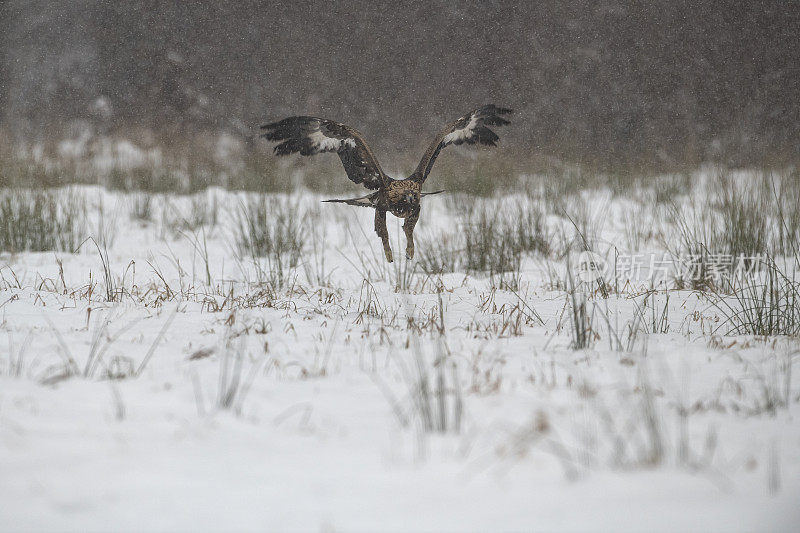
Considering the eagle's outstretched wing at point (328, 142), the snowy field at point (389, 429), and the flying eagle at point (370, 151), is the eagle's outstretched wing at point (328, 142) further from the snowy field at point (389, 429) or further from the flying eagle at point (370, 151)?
the snowy field at point (389, 429)

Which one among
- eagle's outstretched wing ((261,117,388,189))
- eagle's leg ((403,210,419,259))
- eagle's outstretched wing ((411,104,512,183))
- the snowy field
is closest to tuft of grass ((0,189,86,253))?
the snowy field

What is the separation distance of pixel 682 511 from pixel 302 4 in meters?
9.50

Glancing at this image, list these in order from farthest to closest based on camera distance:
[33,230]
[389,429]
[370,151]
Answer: [33,230]
[370,151]
[389,429]

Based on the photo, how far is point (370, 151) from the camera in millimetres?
2535

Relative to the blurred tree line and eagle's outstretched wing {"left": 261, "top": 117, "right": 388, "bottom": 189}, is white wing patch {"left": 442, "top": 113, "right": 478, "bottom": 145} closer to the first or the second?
eagle's outstretched wing {"left": 261, "top": 117, "right": 388, "bottom": 189}

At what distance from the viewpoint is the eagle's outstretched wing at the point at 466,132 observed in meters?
2.66

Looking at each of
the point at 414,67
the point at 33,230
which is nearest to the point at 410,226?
the point at 33,230

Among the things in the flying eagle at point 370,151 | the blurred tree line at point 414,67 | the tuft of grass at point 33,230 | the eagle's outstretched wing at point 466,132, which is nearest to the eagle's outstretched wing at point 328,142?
the flying eagle at point 370,151

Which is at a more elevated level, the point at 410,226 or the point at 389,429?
the point at 410,226

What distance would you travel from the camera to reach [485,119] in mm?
2812

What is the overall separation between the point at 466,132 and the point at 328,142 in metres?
0.72

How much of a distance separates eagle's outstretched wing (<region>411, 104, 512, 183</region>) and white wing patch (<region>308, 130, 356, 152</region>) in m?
0.34

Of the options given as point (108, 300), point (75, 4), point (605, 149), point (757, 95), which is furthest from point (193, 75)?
point (757, 95)

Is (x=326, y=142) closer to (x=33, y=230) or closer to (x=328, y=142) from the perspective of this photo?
(x=328, y=142)
